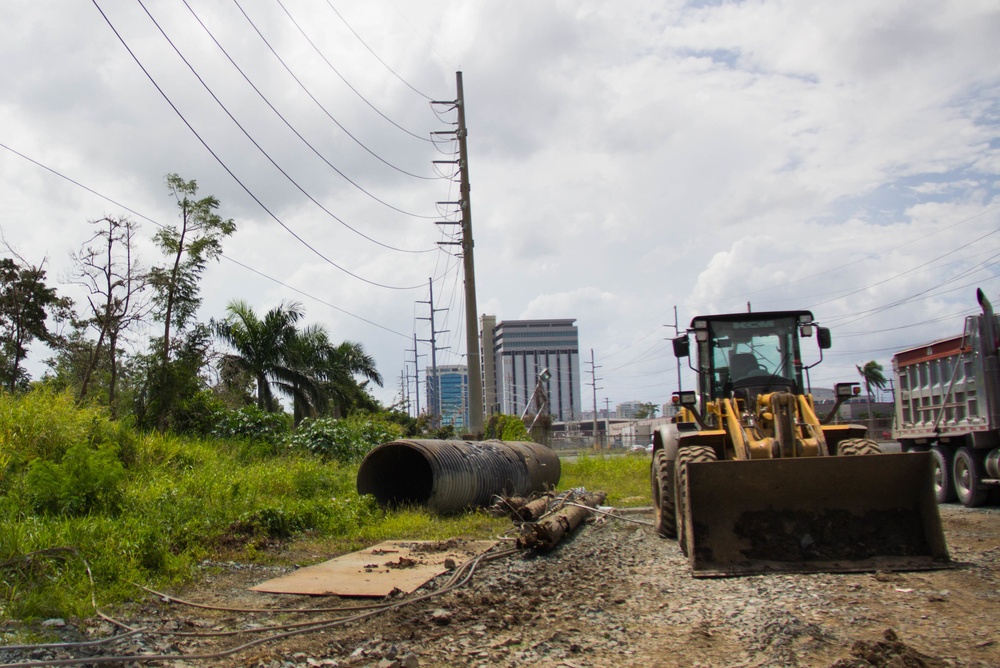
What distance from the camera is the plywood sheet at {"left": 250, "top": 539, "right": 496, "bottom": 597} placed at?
7934 millimetres

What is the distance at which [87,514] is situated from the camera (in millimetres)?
9641

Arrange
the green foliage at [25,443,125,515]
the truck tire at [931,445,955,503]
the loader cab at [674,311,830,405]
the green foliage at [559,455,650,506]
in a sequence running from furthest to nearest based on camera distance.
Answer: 1. the green foliage at [559,455,650,506]
2. the truck tire at [931,445,955,503]
3. the loader cab at [674,311,830,405]
4. the green foliage at [25,443,125,515]

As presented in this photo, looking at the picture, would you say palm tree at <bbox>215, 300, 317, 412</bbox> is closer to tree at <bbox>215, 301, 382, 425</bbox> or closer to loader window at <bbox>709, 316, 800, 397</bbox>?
tree at <bbox>215, 301, 382, 425</bbox>

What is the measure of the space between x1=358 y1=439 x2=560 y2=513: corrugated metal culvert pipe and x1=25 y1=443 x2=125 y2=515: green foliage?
500 cm

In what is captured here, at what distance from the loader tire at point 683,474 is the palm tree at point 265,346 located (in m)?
19.6

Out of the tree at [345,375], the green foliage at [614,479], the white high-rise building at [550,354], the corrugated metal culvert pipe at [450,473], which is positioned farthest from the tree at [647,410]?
the corrugated metal culvert pipe at [450,473]

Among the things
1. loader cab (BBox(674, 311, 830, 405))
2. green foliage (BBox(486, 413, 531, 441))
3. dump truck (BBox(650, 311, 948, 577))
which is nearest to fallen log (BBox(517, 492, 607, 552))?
dump truck (BBox(650, 311, 948, 577))

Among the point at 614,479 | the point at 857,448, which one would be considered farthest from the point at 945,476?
the point at 614,479

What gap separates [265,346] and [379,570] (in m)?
18.7

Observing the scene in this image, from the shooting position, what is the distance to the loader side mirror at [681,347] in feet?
34.9

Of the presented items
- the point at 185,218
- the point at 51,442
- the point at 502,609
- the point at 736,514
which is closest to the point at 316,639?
the point at 502,609

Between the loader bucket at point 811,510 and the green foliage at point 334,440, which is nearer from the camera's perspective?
the loader bucket at point 811,510

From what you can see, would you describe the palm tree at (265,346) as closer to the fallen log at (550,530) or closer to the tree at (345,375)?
the tree at (345,375)

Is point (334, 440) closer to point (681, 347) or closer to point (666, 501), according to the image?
point (681, 347)
